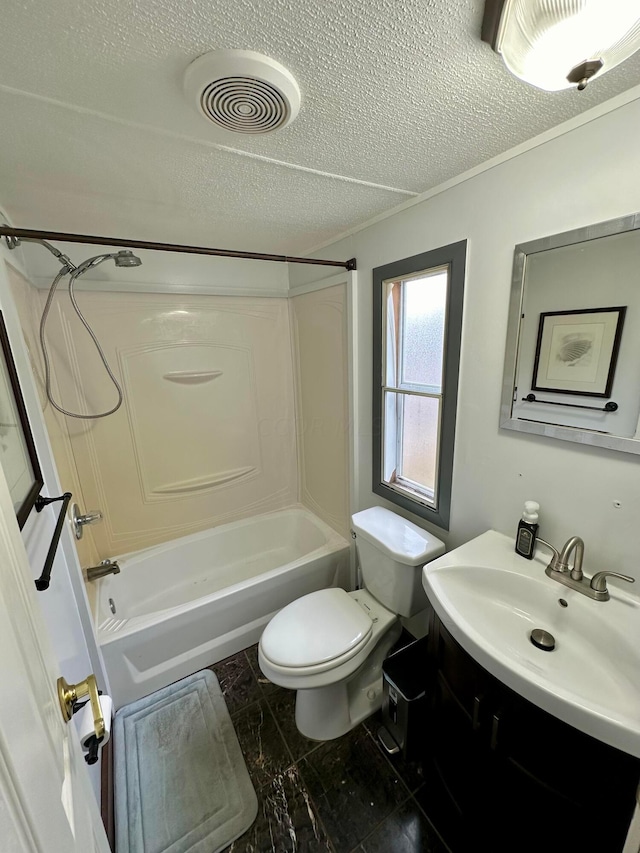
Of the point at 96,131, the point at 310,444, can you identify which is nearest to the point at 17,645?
the point at 96,131

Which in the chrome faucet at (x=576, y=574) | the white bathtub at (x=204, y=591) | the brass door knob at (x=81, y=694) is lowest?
the white bathtub at (x=204, y=591)

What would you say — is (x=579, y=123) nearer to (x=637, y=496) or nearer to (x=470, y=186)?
(x=470, y=186)

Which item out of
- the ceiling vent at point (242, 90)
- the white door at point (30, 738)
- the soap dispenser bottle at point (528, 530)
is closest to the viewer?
the white door at point (30, 738)

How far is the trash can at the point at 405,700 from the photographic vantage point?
1299 mm

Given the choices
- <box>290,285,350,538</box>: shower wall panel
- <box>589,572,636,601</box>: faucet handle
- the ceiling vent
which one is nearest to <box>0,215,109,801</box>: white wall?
the ceiling vent

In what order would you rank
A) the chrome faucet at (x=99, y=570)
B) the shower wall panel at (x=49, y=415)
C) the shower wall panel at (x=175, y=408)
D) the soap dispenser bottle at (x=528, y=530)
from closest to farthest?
the soap dispenser bottle at (x=528, y=530) → the shower wall panel at (x=49, y=415) → the chrome faucet at (x=99, y=570) → the shower wall panel at (x=175, y=408)

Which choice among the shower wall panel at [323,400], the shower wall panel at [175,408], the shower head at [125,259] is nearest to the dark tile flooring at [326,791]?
the shower wall panel at [323,400]

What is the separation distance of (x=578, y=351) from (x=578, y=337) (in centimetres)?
4

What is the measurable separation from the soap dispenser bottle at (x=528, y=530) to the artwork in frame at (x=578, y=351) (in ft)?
1.28

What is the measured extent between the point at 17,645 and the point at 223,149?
1.19 metres

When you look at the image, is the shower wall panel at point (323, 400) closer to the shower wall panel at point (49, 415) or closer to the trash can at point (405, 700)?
the trash can at point (405, 700)

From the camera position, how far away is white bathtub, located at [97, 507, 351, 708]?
5.34 ft

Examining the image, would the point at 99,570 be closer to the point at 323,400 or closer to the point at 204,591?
the point at 204,591

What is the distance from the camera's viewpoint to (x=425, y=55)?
0.68 m
